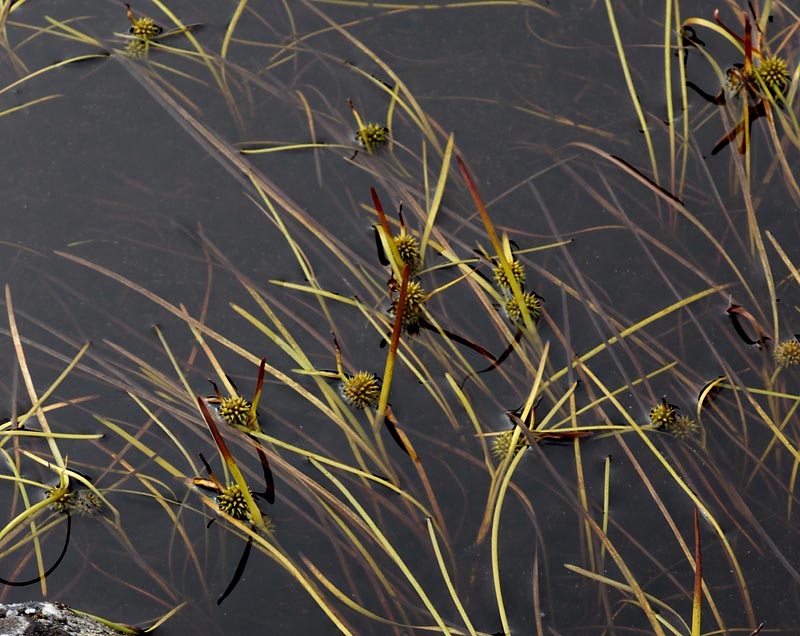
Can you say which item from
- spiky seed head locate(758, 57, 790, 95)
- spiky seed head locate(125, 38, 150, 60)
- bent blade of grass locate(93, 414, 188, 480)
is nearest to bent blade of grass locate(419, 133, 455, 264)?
bent blade of grass locate(93, 414, 188, 480)

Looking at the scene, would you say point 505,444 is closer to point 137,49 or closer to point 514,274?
point 514,274

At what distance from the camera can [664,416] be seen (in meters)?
3.09

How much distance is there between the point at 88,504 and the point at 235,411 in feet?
2.04

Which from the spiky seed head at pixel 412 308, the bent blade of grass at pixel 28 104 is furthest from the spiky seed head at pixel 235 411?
the bent blade of grass at pixel 28 104

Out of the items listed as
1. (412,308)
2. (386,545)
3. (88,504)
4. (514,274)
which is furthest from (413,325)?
(88,504)

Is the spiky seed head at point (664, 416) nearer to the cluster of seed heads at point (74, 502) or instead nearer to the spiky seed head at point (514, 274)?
the spiky seed head at point (514, 274)

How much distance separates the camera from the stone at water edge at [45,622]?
7.91ft

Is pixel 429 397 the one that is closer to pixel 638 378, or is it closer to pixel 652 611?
pixel 638 378

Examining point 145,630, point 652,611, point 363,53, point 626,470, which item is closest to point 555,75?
point 363,53

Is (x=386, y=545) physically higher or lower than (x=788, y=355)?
lower

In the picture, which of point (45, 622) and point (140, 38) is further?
point (140, 38)

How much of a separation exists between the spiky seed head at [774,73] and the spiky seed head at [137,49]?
2807 mm

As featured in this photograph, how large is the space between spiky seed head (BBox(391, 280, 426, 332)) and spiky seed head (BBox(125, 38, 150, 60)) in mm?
1789

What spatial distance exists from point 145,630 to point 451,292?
65.7 inches
